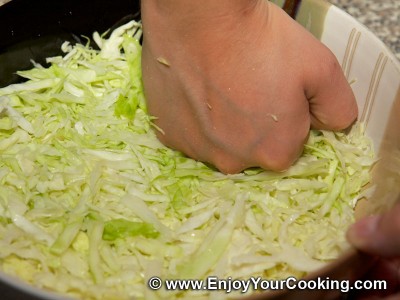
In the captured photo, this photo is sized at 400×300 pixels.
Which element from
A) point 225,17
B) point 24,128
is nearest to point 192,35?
point 225,17

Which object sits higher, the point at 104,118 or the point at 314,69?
the point at 314,69

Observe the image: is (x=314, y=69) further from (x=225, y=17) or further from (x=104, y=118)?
(x=104, y=118)

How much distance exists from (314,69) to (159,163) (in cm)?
39

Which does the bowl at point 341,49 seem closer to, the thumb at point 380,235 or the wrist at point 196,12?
the thumb at point 380,235

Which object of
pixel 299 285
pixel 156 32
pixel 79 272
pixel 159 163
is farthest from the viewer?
pixel 159 163

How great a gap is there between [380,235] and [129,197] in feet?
→ 1.66

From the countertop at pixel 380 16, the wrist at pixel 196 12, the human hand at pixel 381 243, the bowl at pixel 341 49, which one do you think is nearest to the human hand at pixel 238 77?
the wrist at pixel 196 12

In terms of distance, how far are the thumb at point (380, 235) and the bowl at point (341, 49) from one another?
0.19m

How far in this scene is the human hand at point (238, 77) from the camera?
111 cm

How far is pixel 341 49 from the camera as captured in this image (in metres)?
1.39

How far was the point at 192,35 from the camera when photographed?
1114 mm

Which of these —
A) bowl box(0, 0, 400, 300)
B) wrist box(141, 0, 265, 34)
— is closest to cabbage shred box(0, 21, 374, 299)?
bowl box(0, 0, 400, 300)

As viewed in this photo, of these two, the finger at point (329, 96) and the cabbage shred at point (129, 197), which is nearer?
the cabbage shred at point (129, 197)

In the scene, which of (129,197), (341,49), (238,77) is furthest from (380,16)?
(129,197)
